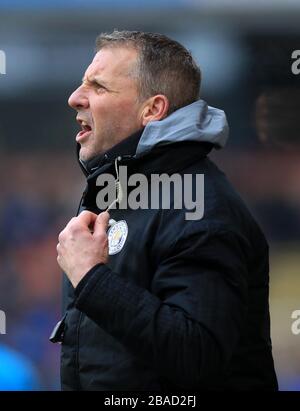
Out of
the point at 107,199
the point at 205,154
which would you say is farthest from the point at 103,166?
the point at 205,154

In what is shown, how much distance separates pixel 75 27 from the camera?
2.86 meters

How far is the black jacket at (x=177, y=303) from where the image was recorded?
49.5 inches

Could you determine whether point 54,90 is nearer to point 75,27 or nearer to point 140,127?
point 75,27

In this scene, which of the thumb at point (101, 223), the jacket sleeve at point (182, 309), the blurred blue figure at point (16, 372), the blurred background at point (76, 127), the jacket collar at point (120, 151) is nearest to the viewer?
the jacket sleeve at point (182, 309)

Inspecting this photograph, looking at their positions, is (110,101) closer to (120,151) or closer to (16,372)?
(120,151)

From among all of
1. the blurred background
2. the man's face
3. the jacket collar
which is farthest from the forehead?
the blurred background

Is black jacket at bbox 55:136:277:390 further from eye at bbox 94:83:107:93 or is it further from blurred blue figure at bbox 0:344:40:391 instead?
blurred blue figure at bbox 0:344:40:391

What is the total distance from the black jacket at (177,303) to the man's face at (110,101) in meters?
0.09

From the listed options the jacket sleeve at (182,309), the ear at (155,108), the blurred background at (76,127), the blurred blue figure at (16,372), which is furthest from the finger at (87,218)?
the blurred background at (76,127)

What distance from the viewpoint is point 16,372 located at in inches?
106

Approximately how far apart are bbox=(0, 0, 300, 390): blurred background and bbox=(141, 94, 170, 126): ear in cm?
133

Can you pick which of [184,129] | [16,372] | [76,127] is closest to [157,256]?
[184,129]

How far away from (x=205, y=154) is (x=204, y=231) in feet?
0.77

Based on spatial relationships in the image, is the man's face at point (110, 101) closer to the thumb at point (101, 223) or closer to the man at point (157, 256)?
the man at point (157, 256)
